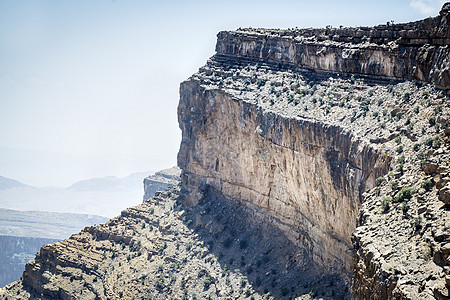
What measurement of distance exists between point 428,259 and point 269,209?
38144mm

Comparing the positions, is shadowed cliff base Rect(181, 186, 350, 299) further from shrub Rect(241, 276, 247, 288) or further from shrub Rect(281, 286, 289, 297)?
shrub Rect(241, 276, 247, 288)

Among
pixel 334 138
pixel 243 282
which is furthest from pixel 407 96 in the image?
pixel 243 282

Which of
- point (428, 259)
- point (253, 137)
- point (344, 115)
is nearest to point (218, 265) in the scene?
point (253, 137)

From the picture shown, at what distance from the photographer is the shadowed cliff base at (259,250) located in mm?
59009

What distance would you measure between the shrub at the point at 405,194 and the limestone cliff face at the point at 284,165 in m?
8.00

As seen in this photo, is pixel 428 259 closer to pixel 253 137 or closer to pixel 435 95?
pixel 435 95

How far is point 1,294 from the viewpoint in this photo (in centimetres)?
8275

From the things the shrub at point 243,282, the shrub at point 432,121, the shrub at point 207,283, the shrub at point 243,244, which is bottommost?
the shrub at point 207,283

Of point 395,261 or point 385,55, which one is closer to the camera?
point 395,261

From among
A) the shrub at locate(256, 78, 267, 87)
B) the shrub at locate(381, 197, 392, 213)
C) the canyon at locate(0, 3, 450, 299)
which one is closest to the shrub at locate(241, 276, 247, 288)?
the canyon at locate(0, 3, 450, 299)

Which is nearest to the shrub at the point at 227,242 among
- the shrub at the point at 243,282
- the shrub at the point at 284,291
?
the shrub at the point at 243,282

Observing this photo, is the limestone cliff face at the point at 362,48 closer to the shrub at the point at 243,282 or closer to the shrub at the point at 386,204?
the shrub at the point at 386,204

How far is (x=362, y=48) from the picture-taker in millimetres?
61125

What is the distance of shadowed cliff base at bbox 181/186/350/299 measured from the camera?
194 feet
